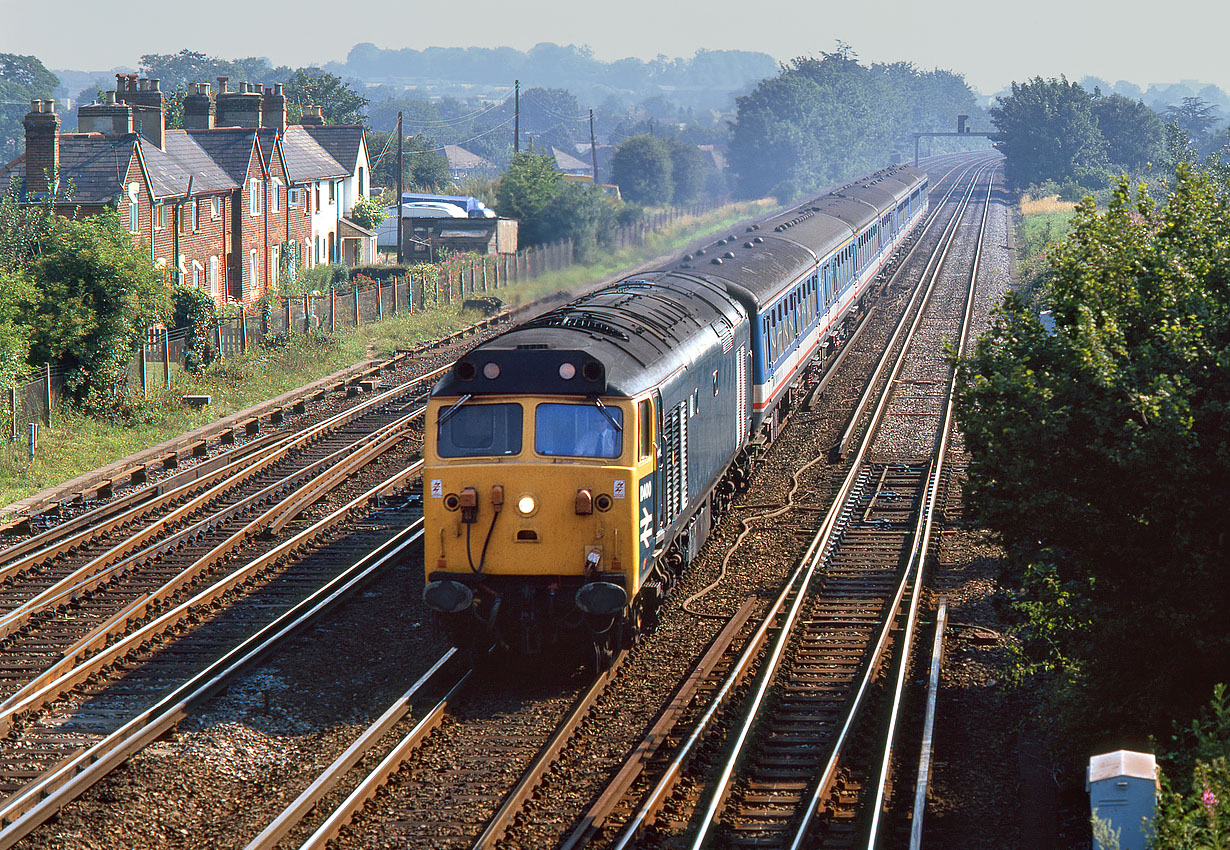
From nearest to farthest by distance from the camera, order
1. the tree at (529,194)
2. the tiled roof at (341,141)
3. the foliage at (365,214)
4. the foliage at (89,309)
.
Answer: the foliage at (89,309) < the tiled roof at (341,141) < the tree at (529,194) < the foliage at (365,214)

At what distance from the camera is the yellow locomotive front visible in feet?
41.0

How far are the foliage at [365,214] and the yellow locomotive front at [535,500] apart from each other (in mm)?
49610

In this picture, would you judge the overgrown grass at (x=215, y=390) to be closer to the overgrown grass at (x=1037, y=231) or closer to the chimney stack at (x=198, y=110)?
the chimney stack at (x=198, y=110)

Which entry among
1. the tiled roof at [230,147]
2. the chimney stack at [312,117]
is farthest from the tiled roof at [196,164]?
the chimney stack at [312,117]

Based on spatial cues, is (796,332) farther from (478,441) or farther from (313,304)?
(313,304)

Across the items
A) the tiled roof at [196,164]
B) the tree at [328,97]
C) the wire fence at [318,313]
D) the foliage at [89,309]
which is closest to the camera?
the wire fence at [318,313]

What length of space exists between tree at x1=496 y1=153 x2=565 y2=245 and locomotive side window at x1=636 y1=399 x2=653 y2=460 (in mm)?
48251

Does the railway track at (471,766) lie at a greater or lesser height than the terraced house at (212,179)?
lesser

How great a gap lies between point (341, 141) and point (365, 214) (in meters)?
3.55

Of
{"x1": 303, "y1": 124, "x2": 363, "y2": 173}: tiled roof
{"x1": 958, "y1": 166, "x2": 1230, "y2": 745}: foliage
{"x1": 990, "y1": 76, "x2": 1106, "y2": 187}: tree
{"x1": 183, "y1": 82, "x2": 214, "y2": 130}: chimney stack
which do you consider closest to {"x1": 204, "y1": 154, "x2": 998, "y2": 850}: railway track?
{"x1": 958, "y1": 166, "x2": 1230, "y2": 745}: foliage

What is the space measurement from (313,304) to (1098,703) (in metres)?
31.0

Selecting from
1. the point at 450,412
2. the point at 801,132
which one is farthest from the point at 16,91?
the point at 450,412

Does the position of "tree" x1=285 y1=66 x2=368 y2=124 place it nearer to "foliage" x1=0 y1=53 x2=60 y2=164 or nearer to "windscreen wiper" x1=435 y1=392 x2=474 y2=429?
"foliage" x1=0 y1=53 x2=60 y2=164

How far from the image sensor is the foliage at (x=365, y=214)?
61031 millimetres
